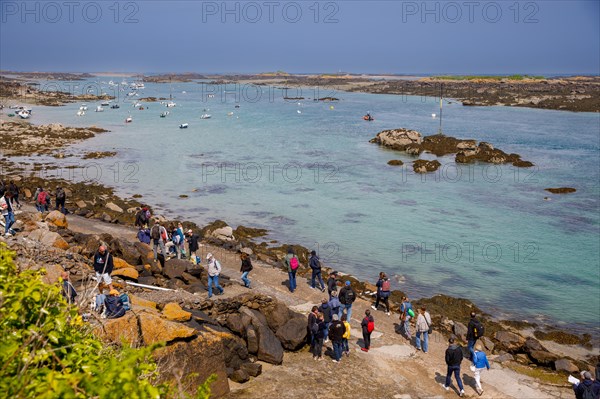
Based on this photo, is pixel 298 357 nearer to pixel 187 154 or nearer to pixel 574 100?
pixel 187 154

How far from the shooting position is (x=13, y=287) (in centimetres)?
464

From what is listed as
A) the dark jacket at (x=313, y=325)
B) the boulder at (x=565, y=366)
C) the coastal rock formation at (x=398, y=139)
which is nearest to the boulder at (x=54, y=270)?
the dark jacket at (x=313, y=325)

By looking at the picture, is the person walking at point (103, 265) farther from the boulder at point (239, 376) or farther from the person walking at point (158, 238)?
the boulder at point (239, 376)

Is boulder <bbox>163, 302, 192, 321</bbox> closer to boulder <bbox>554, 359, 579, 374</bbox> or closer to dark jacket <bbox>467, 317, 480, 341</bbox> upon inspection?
dark jacket <bbox>467, 317, 480, 341</bbox>

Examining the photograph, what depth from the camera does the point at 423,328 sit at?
13.9m

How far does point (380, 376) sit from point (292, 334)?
8.08 feet

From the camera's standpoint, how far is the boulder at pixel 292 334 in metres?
13.0

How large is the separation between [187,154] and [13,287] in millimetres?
47210

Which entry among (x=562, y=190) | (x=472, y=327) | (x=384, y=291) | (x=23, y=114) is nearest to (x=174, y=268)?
(x=384, y=291)

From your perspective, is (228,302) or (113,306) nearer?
(113,306)

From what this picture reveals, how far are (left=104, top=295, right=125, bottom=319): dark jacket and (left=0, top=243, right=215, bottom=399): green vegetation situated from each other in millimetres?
5391

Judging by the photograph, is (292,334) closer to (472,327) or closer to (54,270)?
(472,327)

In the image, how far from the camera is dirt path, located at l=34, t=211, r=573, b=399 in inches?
446

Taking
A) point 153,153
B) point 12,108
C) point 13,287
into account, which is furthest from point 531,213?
point 12,108
